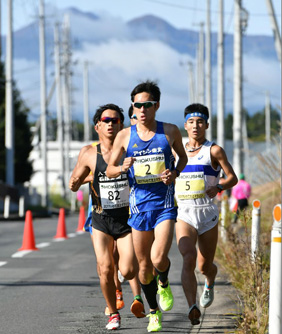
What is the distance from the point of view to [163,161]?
8148mm

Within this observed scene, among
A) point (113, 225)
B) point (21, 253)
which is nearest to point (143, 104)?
point (113, 225)

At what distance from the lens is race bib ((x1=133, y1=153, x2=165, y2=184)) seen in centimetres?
810

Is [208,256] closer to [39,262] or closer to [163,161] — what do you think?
[163,161]

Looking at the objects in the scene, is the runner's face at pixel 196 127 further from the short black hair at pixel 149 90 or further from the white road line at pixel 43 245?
the white road line at pixel 43 245

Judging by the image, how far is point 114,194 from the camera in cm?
874

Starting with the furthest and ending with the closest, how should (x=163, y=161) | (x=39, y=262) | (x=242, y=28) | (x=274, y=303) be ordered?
(x=242, y=28), (x=39, y=262), (x=163, y=161), (x=274, y=303)

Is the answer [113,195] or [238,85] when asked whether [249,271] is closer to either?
[113,195]

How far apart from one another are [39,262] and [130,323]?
6779 millimetres

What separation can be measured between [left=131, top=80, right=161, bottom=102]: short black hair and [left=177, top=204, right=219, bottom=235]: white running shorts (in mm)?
1419

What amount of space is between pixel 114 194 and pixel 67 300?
2.43 metres

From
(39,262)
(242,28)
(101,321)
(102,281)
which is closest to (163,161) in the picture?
(102,281)

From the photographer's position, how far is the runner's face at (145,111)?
27.1 feet

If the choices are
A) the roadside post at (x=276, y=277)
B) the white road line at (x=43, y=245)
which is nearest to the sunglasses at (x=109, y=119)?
the roadside post at (x=276, y=277)

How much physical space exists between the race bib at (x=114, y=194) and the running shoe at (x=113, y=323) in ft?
3.37
